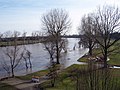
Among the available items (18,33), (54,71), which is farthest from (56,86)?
(18,33)

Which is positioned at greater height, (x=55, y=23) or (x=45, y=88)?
(x=55, y=23)

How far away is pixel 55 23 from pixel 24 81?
16.9m

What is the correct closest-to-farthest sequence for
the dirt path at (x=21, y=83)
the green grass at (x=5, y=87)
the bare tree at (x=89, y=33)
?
the green grass at (x=5, y=87) → the dirt path at (x=21, y=83) → the bare tree at (x=89, y=33)

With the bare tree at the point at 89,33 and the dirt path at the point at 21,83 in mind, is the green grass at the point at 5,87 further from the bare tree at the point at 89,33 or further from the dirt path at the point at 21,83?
the bare tree at the point at 89,33

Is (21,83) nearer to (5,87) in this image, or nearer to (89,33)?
(5,87)

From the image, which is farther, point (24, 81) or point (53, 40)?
point (53, 40)

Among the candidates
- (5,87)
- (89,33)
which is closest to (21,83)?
(5,87)

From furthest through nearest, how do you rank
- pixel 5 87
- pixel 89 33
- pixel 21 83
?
pixel 89 33
pixel 21 83
pixel 5 87

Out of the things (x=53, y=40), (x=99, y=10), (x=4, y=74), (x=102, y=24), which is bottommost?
(x=4, y=74)

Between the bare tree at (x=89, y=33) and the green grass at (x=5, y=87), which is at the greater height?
the bare tree at (x=89, y=33)

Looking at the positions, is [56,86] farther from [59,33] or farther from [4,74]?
[59,33]

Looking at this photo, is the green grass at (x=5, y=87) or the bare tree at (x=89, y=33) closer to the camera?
the green grass at (x=5, y=87)

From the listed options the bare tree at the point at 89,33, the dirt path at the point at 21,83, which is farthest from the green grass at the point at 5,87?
the bare tree at the point at 89,33

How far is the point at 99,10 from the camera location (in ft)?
110
